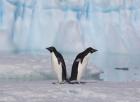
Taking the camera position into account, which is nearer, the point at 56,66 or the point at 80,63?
the point at 56,66

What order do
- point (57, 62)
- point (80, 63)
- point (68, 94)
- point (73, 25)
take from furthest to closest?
point (73, 25) → point (80, 63) → point (57, 62) → point (68, 94)

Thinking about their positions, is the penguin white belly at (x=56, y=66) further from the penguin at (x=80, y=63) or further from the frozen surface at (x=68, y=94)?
the frozen surface at (x=68, y=94)

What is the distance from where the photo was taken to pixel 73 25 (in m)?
17.4

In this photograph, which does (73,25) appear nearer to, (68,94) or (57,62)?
(57,62)

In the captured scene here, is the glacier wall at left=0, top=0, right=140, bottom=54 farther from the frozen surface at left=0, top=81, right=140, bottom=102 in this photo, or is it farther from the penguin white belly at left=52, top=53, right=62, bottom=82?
the frozen surface at left=0, top=81, right=140, bottom=102

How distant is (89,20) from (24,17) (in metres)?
2.40

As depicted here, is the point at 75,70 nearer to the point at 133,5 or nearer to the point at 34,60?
the point at 34,60

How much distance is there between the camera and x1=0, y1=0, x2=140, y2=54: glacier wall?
55.9 feet

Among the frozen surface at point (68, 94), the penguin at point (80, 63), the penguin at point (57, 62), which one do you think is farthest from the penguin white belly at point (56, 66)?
the frozen surface at point (68, 94)

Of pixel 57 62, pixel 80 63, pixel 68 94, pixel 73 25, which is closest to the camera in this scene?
pixel 68 94

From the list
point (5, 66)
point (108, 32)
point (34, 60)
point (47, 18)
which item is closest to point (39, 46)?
point (47, 18)

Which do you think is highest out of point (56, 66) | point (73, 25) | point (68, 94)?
point (73, 25)

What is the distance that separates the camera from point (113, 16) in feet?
57.5

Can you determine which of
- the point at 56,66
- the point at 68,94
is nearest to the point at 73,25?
the point at 56,66
